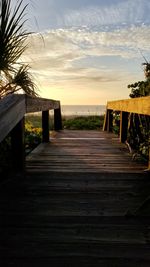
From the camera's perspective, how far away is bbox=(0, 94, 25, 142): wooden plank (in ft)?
7.72

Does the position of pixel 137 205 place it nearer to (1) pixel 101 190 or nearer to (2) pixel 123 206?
(2) pixel 123 206

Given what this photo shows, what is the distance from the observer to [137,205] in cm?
271

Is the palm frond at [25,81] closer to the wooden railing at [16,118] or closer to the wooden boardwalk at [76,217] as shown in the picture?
the wooden railing at [16,118]

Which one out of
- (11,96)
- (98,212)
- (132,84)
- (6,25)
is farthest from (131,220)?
(132,84)

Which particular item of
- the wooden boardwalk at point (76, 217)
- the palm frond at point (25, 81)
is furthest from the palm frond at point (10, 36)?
the wooden boardwalk at point (76, 217)

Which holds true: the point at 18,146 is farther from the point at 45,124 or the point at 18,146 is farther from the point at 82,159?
the point at 45,124

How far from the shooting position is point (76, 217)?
2467 mm

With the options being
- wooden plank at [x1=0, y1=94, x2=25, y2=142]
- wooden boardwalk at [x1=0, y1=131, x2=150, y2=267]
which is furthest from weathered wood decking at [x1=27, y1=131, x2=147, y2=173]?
wooden plank at [x1=0, y1=94, x2=25, y2=142]

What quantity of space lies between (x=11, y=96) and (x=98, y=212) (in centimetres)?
117

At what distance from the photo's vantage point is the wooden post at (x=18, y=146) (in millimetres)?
3588

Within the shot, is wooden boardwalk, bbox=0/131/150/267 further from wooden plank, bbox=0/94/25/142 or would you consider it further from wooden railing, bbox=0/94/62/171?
wooden plank, bbox=0/94/25/142

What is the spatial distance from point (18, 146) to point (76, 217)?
4.43 feet

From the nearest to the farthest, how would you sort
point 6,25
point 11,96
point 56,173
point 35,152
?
1. point 11,96
2. point 56,173
3. point 6,25
4. point 35,152

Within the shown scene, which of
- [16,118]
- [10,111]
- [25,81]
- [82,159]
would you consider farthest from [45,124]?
[10,111]
